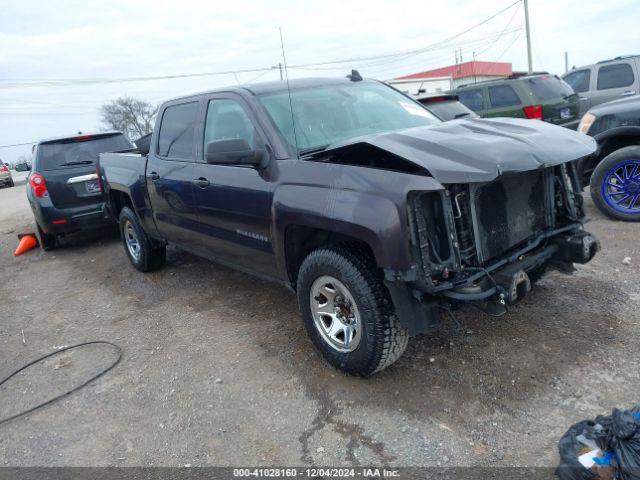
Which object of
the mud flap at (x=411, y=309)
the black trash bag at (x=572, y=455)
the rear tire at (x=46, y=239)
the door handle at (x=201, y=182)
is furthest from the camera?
the rear tire at (x=46, y=239)

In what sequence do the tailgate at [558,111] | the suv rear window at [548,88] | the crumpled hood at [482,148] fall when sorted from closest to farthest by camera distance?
1. the crumpled hood at [482,148]
2. the tailgate at [558,111]
3. the suv rear window at [548,88]

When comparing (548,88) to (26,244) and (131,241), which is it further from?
(26,244)

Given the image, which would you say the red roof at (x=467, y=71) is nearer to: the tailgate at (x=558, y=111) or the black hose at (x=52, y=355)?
the tailgate at (x=558, y=111)

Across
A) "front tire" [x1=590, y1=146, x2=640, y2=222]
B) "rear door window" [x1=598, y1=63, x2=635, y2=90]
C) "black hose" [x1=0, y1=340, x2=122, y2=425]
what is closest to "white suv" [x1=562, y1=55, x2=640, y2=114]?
"rear door window" [x1=598, y1=63, x2=635, y2=90]

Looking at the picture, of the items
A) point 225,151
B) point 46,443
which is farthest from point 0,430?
point 225,151

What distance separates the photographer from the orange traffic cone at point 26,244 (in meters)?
8.24

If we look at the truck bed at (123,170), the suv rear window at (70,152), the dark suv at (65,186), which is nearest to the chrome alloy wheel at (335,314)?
the truck bed at (123,170)

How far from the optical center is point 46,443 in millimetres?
3066

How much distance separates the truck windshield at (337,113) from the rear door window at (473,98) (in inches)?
271

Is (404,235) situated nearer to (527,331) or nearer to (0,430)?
(527,331)

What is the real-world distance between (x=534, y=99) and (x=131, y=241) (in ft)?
25.0

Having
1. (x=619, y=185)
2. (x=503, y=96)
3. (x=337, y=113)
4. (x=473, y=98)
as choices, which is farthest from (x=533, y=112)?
(x=337, y=113)

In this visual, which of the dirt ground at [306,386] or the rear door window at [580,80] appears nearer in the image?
the dirt ground at [306,386]

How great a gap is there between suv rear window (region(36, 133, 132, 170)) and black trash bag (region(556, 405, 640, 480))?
727 cm
